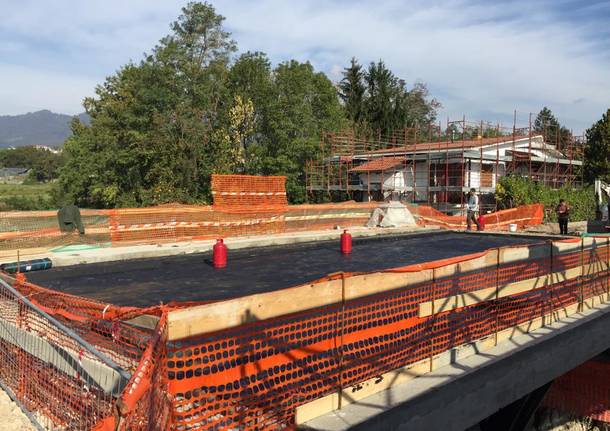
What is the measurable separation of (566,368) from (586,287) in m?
2.11

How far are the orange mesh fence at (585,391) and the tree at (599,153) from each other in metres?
47.5

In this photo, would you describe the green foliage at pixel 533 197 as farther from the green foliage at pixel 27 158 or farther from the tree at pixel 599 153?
the green foliage at pixel 27 158

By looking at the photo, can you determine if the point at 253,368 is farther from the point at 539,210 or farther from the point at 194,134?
the point at 194,134

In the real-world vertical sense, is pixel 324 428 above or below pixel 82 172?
below

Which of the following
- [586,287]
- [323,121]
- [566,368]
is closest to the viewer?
[566,368]

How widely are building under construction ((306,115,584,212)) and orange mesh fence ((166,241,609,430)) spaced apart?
28715mm

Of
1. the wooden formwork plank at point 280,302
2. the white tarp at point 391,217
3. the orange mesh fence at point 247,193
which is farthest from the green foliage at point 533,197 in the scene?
the wooden formwork plank at point 280,302

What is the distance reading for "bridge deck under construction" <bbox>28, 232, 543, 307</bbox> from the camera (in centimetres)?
930

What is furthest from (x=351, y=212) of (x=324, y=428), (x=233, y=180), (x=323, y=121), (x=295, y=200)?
(x=323, y=121)

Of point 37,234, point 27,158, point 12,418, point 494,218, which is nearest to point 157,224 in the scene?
point 37,234

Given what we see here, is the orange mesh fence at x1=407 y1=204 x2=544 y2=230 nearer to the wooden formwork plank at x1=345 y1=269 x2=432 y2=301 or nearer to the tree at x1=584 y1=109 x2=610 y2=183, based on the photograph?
the wooden formwork plank at x1=345 y1=269 x2=432 y2=301

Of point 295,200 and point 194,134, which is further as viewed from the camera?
point 295,200

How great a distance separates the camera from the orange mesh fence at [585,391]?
11234mm

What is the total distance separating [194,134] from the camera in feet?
136
